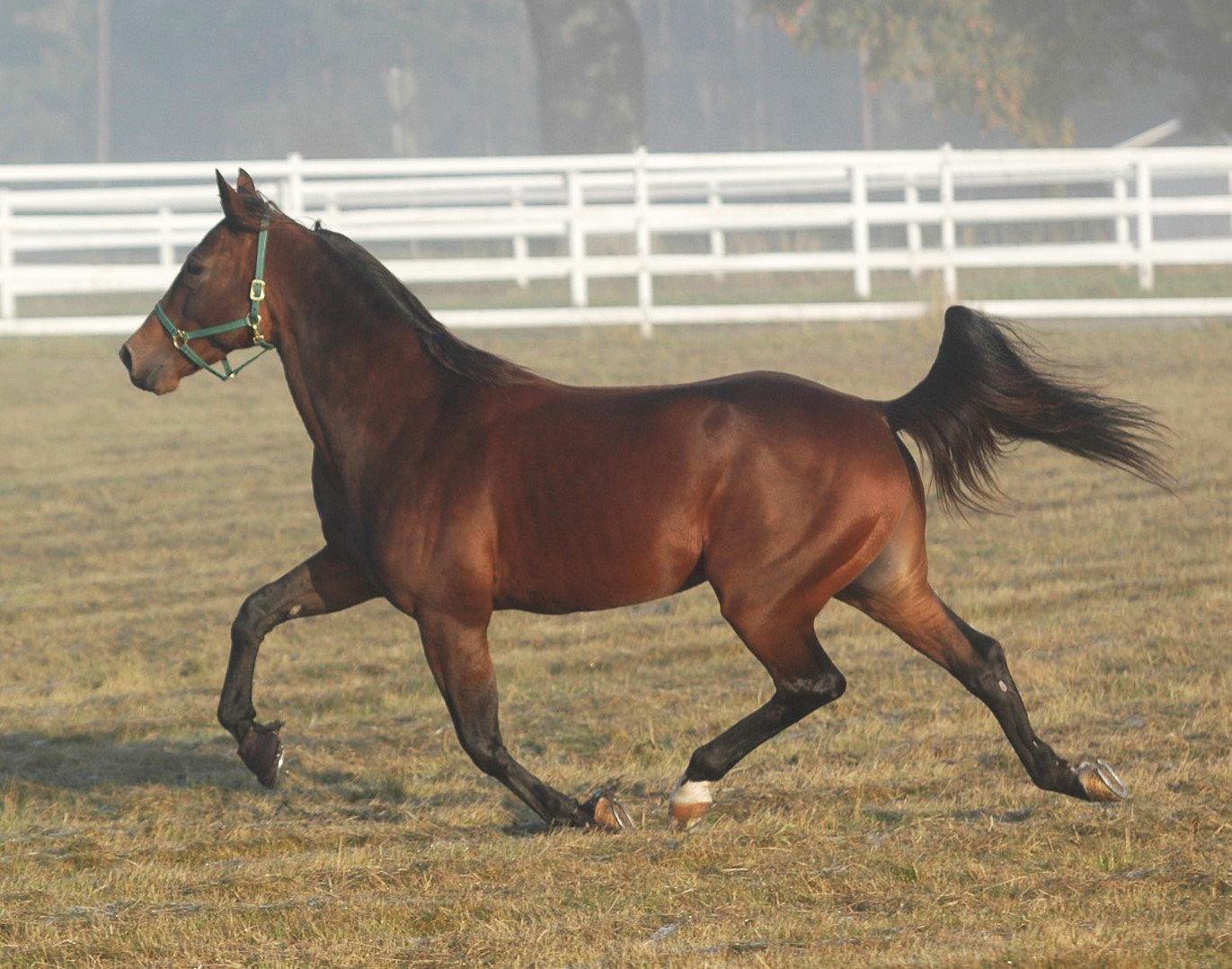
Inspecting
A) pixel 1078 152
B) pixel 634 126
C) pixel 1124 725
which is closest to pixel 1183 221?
pixel 634 126

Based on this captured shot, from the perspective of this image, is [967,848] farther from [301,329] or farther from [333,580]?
[301,329]

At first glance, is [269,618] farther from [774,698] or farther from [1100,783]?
[1100,783]

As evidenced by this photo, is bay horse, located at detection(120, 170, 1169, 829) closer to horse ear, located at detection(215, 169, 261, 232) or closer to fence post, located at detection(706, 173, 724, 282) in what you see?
horse ear, located at detection(215, 169, 261, 232)

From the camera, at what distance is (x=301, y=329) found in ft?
19.6

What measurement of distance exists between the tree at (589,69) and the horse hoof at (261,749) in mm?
31995

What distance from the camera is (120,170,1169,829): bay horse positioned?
17.7ft

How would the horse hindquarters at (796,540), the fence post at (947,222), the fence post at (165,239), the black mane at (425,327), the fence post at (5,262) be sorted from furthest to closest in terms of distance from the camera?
the fence post at (165,239), the fence post at (5,262), the fence post at (947,222), the black mane at (425,327), the horse hindquarters at (796,540)

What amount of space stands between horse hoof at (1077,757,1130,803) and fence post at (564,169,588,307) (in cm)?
1675

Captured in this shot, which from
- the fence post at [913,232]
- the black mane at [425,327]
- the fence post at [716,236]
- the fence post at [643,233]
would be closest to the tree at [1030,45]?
the fence post at [716,236]

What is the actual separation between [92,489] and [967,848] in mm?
9864

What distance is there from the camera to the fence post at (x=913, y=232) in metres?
22.0

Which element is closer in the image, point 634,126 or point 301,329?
point 301,329

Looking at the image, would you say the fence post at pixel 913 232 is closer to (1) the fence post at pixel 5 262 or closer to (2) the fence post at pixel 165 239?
(2) the fence post at pixel 165 239

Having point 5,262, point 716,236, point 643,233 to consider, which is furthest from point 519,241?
point 5,262
